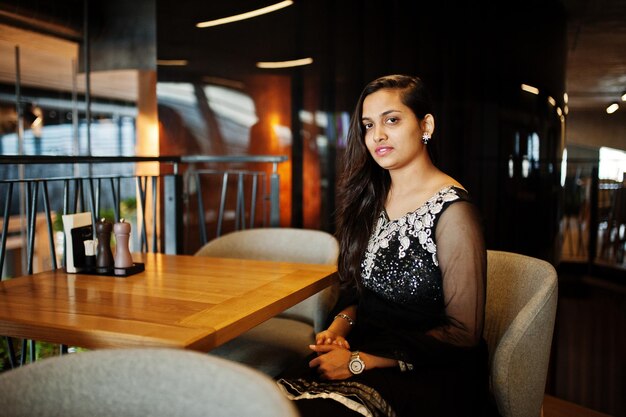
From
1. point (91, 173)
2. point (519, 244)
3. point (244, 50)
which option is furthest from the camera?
point (91, 173)

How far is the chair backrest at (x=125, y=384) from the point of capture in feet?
2.57

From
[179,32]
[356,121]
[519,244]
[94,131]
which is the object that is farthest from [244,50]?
[356,121]

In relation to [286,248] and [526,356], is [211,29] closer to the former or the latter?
[286,248]

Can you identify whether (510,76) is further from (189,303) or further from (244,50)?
(189,303)

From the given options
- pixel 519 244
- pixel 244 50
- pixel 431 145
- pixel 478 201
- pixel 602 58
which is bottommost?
pixel 519 244

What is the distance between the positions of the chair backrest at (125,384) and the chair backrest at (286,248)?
1.61 metres

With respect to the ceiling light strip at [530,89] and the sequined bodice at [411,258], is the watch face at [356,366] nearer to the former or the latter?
the sequined bodice at [411,258]

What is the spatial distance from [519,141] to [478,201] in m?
0.51

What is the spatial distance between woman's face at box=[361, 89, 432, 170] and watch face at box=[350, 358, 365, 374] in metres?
0.62

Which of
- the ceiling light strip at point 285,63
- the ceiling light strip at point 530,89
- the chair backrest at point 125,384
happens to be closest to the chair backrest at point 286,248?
the chair backrest at point 125,384

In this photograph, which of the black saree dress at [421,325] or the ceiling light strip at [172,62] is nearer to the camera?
the black saree dress at [421,325]

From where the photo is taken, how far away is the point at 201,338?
1.20m

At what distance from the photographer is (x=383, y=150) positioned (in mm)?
1735

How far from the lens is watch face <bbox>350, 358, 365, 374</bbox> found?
1.44 meters
